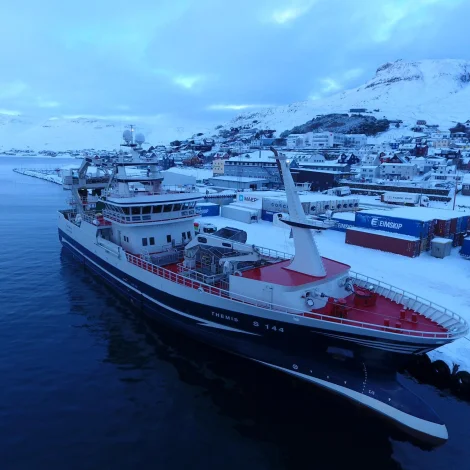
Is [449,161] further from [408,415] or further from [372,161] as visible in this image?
[408,415]

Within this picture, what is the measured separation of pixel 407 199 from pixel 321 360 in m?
48.1

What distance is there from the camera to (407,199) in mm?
55656

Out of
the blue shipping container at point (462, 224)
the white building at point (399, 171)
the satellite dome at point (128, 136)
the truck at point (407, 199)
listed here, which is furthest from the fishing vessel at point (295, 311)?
the white building at point (399, 171)

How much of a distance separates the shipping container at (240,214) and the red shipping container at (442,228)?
73.3 ft

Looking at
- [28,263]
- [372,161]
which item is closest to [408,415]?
[28,263]

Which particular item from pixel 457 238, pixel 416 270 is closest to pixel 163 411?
pixel 416 270

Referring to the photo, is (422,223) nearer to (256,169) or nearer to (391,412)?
(391,412)

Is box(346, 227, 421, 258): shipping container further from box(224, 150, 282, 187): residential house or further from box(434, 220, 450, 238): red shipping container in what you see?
box(224, 150, 282, 187): residential house

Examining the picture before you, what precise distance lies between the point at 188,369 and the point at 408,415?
9.56 metres

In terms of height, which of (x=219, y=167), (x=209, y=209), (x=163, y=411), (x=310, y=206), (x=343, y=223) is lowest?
(x=163, y=411)

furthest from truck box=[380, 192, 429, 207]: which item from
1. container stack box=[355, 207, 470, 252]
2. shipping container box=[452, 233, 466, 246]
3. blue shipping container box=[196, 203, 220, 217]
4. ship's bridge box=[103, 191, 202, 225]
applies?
ship's bridge box=[103, 191, 202, 225]

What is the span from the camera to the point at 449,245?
33.2 meters

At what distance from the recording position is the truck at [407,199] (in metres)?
54.9

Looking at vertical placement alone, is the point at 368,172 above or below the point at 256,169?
below
